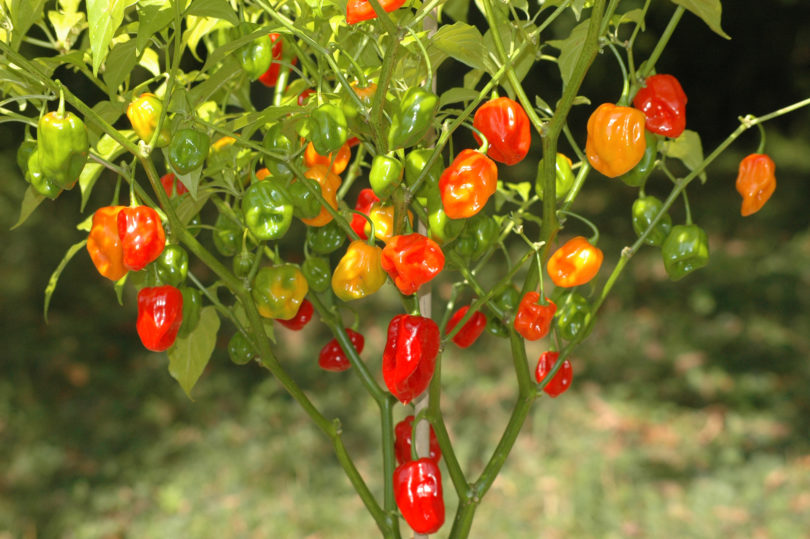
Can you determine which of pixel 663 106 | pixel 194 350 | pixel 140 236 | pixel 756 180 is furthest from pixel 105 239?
pixel 756 180

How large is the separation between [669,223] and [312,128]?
35 centimetres

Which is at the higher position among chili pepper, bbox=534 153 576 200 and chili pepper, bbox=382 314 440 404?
chili pepper, bbox=534 153 576 200

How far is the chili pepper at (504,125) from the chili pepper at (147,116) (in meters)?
0.23

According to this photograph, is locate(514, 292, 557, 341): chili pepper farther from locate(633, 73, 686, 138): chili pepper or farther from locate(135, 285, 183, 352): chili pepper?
locate(135, 285, 183, 352): chili pepper

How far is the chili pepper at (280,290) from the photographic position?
2.27 feet

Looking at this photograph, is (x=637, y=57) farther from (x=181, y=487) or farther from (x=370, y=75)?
(x=370, y=75)

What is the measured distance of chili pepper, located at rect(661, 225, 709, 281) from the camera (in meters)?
0.71

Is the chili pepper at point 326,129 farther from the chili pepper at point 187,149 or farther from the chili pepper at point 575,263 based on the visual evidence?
the chili pepper at point 575,263

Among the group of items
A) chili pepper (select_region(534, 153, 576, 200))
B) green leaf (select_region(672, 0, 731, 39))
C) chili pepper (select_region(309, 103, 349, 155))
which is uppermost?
green leaf (select_region(672, 0, 731, 39))

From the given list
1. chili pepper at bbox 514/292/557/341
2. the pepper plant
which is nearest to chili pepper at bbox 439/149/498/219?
the pepper plant

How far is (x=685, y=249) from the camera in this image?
72 centimetres

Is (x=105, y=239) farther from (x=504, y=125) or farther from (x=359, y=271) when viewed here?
(x=504, y=125)

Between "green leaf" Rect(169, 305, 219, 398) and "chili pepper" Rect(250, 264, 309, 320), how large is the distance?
0.10 metres

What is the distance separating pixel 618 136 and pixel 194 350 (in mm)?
422
